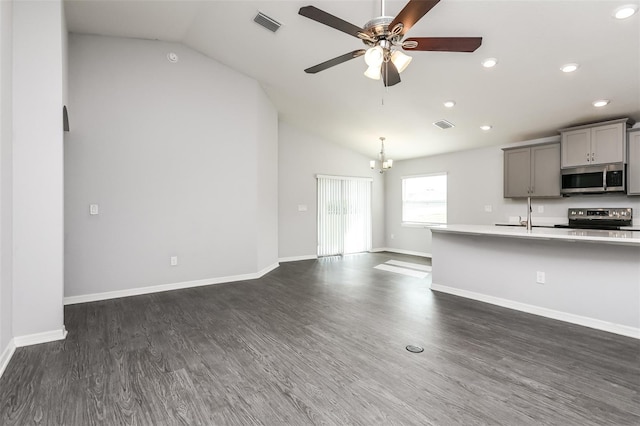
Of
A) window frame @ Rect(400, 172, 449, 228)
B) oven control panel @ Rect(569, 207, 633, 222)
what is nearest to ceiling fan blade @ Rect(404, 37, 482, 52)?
oven control panel @ Rect(569, 207, 633, 222)

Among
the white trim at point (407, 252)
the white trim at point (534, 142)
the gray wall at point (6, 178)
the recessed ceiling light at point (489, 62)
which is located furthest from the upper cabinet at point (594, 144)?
the gray wall at point (6, 178)

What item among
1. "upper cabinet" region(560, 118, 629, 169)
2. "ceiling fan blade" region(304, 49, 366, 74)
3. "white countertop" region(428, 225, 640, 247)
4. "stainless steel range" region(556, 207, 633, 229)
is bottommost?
"white countertop" region(428, 225, 640, 247)

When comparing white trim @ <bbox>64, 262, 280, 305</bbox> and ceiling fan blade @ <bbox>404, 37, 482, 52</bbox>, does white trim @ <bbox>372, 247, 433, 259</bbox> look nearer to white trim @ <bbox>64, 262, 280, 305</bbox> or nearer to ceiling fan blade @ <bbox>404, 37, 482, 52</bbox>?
white trim @ <bbox>64, 262, 280, 305</bbox>

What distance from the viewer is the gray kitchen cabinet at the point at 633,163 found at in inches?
166

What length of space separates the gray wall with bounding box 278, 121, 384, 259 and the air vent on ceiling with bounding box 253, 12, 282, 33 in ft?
10.2

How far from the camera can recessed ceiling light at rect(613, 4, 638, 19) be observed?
253 centimetres

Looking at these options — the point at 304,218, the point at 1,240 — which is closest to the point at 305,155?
the point at 304,218

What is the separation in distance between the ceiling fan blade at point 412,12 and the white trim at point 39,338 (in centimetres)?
382

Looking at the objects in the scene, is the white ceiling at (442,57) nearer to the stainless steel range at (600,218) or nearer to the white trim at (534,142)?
the white trim at (534,142)

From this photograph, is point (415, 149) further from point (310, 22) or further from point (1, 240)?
point (1, 240)

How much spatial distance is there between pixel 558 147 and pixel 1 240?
6.91m

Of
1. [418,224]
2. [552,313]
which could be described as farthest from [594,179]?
[418,224]

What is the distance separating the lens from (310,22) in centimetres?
345

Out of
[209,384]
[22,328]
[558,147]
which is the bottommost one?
[209,384]
